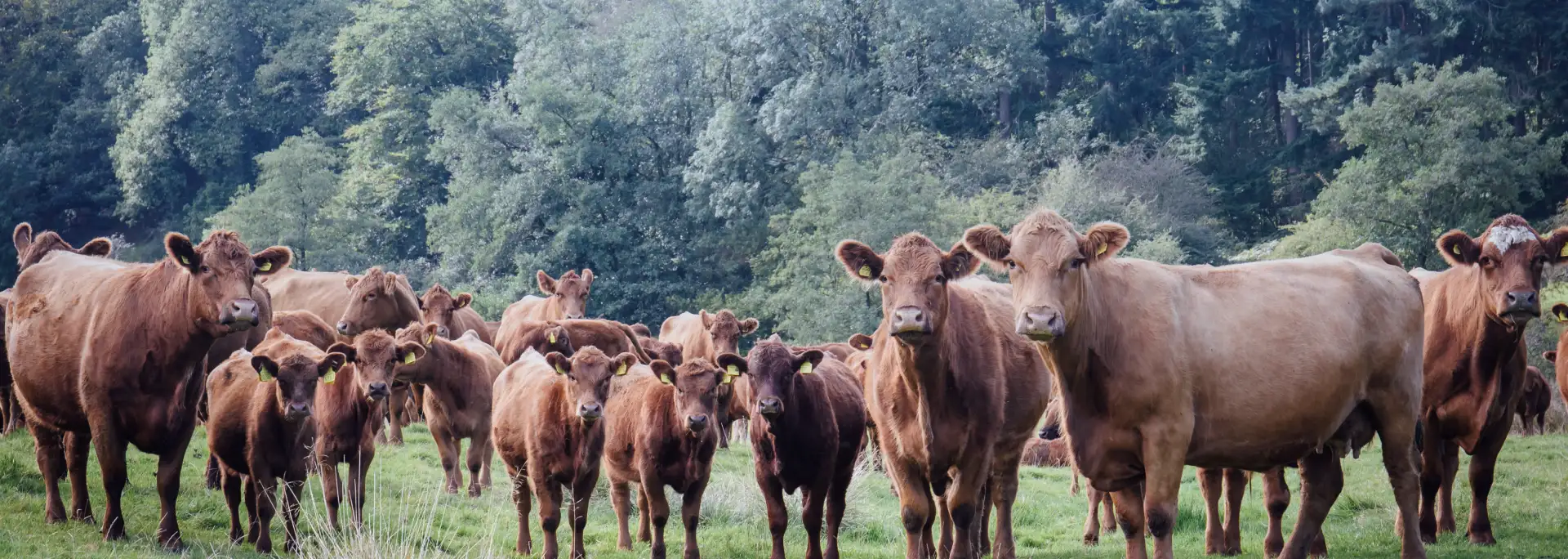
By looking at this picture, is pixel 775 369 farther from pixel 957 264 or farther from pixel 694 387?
pixel 957 264

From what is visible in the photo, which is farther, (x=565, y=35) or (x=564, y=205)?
(x=565, y=35)

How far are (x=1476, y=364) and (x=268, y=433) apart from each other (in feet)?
28.2

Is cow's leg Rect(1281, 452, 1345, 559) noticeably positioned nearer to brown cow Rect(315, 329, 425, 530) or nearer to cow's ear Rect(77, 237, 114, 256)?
brown cow Rect(315, 329, 425, 530)

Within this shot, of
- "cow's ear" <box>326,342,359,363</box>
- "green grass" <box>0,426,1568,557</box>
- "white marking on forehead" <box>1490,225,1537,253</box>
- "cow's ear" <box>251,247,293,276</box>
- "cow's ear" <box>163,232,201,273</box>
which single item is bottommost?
"green grass" <box>0,426,1568,557</box>

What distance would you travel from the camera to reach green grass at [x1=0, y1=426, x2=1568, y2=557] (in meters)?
9.22

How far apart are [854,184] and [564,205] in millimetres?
12624

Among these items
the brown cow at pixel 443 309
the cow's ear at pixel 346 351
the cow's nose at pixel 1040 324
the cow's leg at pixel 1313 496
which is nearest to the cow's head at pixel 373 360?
the cow's ear at pixel 346 351

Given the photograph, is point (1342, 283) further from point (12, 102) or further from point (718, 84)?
point (12, 102)

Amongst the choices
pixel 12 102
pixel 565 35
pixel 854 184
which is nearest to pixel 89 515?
pixel 854 184

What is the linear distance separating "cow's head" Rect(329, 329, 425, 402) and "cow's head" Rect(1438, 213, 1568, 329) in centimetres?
785

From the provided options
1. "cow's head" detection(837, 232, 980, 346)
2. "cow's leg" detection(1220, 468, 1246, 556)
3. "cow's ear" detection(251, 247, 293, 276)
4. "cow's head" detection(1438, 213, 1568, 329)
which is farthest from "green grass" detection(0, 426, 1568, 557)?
"cow's head" detection(837, 232, 980, 346)

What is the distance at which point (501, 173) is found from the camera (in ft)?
174

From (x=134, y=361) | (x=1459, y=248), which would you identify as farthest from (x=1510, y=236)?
(x=134, y=361)

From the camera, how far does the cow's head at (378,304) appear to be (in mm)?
17578
